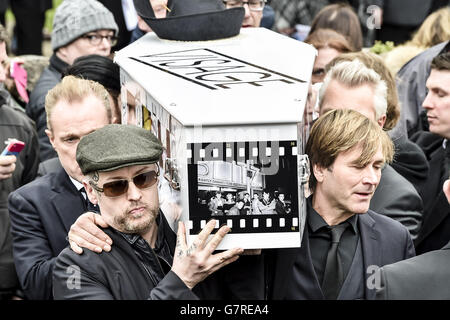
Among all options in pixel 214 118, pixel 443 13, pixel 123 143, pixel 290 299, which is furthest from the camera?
pixel 443 13

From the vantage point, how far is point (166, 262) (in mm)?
3613

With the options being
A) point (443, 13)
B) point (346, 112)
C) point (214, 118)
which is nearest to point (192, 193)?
point (214, 118)

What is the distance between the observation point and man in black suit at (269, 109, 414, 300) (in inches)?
145

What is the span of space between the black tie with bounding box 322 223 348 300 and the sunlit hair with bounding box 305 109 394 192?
29 centimetres

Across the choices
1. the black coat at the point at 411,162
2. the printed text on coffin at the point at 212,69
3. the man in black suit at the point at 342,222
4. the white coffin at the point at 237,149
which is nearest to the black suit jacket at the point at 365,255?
the man in black suit at the point at 342,222

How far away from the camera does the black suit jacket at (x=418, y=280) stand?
334 centimetres

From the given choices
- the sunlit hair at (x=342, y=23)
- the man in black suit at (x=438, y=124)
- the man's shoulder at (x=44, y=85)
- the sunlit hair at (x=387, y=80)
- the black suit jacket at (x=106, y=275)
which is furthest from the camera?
the sunlit hair at (x=342, y=23)

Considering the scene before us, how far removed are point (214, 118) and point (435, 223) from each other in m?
2.25

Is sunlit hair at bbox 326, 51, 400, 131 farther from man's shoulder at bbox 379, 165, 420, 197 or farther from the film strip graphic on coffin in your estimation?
the film strip graphic on coffin

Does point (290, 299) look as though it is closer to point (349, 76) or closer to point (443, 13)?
Answer: point (349, 76)

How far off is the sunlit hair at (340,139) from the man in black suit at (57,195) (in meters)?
1.10

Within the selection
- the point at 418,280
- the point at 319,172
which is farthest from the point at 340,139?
the point at 418,280

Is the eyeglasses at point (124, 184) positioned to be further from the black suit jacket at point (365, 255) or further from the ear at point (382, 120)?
the ear at point (382, 120)

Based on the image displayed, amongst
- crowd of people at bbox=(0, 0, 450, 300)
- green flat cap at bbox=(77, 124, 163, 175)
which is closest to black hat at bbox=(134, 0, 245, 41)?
crowd of people at bbox=(0, 0, 450, 300)
